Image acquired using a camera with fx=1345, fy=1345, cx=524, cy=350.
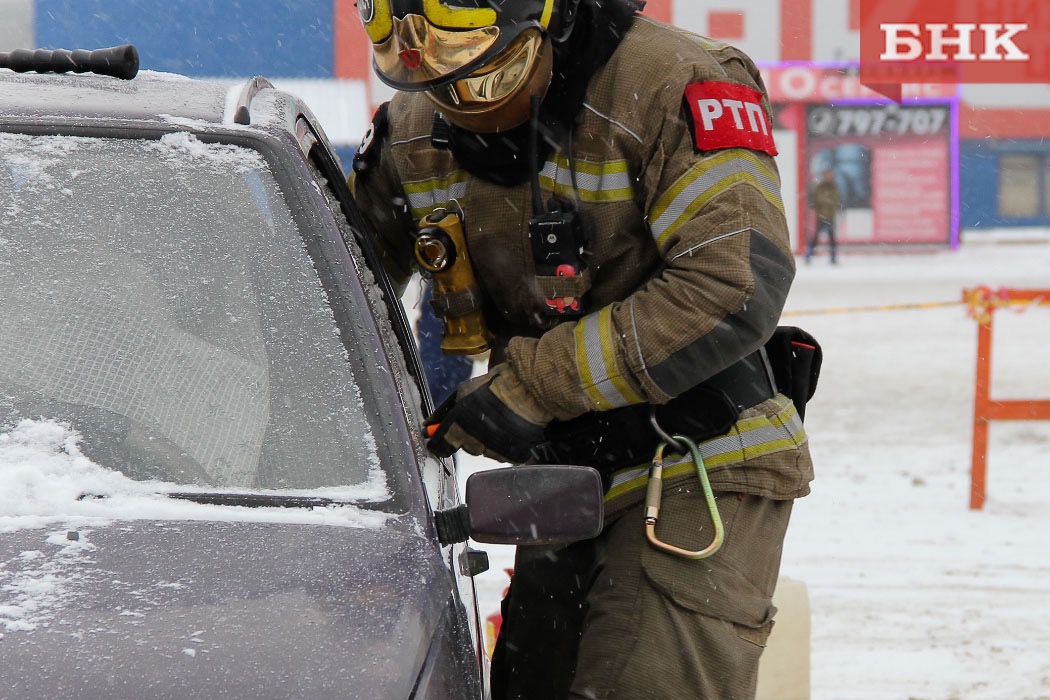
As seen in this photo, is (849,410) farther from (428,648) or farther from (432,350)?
(428,648)

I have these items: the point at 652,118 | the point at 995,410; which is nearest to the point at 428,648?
the point at 652,118

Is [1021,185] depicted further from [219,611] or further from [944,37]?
[219,611]

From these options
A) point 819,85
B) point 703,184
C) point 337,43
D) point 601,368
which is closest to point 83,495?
point 601,368

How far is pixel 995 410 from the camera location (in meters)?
6.18

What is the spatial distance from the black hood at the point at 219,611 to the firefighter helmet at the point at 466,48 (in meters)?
0.86

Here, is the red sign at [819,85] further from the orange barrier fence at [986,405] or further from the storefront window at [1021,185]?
the orange barrier fence at [986,405]

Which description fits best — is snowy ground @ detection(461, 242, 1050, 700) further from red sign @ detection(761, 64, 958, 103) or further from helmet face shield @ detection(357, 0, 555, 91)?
red sign @ detection(761, 64, 958, 103)

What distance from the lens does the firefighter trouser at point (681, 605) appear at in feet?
6.98

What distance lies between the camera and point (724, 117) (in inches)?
84.7

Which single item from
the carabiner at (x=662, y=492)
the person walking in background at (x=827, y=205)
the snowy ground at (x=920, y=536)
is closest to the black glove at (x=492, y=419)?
the carabiner at (x=662, y=492)

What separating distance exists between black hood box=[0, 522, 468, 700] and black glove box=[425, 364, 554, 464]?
380mm

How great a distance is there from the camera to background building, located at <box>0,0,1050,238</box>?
23.7 m

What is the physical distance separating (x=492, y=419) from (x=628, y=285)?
42cm

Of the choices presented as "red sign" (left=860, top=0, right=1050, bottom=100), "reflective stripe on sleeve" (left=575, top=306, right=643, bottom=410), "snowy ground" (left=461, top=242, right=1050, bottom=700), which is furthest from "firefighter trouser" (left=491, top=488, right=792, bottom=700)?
"red sign" (left=860, top=0, right=1050, bottom=100)
